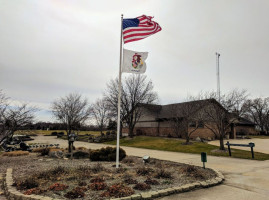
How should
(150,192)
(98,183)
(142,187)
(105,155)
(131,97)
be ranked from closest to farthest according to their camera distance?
(150,192)
(142,187)
(98,183)
(105,155)
(131,97)

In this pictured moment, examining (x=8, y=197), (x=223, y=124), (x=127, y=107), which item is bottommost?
(x=8, y=197)

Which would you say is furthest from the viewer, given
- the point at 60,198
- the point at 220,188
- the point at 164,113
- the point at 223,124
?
the point at 164,113

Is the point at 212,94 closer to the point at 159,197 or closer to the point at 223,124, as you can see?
the point at 223,124

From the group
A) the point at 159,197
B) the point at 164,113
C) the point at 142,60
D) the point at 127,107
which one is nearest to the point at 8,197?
the point at 159,197

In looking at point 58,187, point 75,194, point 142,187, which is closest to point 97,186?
point 75,194

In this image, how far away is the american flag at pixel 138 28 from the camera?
384 inches

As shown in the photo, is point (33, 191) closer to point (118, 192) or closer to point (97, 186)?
point (97, 186)

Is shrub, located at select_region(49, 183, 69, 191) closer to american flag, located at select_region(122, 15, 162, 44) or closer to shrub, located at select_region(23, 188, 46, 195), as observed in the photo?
shrub, located at select_region(23, 188, 46, 195)

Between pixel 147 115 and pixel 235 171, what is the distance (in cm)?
3039

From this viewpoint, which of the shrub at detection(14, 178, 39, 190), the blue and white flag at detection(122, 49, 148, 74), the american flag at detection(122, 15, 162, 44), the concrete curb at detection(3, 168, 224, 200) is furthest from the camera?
the american flag at detection(122, 15, 162, 44)

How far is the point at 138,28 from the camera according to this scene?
987 centimetres

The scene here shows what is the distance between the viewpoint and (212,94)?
60.7ft

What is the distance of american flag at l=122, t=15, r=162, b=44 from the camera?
9.76 metres

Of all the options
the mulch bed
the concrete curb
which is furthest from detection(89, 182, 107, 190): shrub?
the concrete curb
